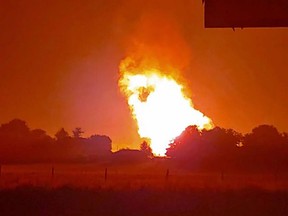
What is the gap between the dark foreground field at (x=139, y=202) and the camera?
767 inches

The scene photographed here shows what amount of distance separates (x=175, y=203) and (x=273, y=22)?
784 cm

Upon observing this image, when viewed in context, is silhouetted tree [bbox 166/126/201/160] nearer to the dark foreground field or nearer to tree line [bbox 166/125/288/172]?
tree line [bbox 166/125/288/172]

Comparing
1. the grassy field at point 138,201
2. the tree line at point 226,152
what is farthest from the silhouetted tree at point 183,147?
the grassy field at point 138,201

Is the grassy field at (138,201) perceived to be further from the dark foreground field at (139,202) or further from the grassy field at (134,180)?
the grassy field at (134,180)

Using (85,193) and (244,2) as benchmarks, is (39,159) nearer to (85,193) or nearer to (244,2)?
(85,193)

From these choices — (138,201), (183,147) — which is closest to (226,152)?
(183,147)

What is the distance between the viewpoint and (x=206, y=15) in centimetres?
1630

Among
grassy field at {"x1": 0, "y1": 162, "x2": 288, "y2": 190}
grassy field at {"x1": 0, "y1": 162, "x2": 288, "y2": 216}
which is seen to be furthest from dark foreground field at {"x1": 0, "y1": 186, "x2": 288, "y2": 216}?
grassy field at {"x1": 0, "y1": 162, "x2": 288, "y2": 190}

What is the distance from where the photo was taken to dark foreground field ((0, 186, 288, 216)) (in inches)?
767

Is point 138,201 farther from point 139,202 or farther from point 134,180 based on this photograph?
point 134,180

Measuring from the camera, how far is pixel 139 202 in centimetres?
2059

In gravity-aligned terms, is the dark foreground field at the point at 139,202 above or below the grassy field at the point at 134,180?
below

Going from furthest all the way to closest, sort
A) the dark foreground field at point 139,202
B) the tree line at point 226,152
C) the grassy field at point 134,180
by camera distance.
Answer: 1. the tree line at point 226,152
2. the grassy field at point 134,180
3. the dark foreground field at point 139,202

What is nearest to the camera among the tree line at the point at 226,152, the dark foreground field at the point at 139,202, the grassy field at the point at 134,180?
the dark foreground field at the point at 139,202
